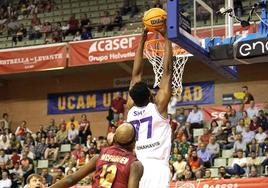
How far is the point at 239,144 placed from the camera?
1630 cm

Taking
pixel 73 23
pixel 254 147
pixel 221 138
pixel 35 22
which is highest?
pixel 35 22

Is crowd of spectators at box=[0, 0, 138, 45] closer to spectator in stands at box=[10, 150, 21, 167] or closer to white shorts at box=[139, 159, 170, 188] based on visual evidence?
spectator in stands at box=[10, 150, 21, 167]

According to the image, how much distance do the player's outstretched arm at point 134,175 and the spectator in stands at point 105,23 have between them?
1779 cm

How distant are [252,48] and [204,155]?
8020 mm

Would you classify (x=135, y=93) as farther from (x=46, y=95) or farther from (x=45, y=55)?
(x=46, y=95)

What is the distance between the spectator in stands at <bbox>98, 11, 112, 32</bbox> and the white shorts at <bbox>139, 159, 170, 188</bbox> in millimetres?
16541

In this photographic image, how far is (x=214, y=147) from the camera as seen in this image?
16.6 m

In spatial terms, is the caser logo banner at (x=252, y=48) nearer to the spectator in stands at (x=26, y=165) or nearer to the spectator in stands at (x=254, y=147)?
the spectator in stands at (x=254, y=147)

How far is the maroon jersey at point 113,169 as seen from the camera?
479cm

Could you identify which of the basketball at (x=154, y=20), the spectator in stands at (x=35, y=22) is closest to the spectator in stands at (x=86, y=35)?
the spectator in stands at (x=35, y=22)

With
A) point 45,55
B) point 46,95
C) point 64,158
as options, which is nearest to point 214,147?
point 64,158

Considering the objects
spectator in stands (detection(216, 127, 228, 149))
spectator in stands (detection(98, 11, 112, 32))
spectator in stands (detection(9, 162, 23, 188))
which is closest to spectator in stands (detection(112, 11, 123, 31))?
spectator in stands (detection(98, 11, 112, 32))

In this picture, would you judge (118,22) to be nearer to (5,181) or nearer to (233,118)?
(233,118)

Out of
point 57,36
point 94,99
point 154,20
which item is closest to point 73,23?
point 57,36
